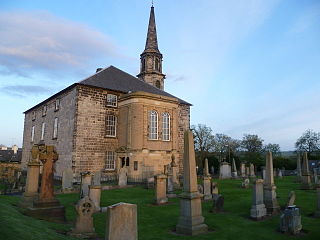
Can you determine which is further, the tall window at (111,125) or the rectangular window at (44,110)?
the rectangular window at (44,110)

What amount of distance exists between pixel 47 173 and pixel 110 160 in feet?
51.5

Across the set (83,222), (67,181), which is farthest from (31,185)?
(67,181)

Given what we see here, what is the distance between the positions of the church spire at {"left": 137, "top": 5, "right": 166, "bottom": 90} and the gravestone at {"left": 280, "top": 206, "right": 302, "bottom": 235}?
3054 cm

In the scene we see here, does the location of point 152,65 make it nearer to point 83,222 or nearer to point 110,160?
point 110,160

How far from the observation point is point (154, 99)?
984 inches

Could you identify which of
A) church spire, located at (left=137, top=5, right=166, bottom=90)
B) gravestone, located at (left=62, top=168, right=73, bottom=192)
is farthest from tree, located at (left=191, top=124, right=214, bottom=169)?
gravestone, located at (left=62, top=168, right=73, bottom=192)

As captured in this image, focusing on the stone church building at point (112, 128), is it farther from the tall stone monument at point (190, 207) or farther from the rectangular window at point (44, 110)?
the tall stone monument at point (190, 207)

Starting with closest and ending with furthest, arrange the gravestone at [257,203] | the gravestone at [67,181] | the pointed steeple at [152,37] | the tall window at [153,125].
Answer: the gravestone at [257,203] → the gravestone at [67,181] → the tall window at [153,125] → the pointed steeple at [152,37]

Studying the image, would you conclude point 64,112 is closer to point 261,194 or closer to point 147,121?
point 147,121

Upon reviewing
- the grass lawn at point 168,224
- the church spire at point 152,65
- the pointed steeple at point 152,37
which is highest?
the pointed steeple at point 152,37

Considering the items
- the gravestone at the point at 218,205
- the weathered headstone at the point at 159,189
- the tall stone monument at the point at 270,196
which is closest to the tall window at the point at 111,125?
the weathered headstone at the point at 159,189

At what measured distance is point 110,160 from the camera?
24.9 metres

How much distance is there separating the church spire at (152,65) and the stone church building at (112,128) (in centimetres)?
1001

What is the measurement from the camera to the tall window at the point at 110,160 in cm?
2469
